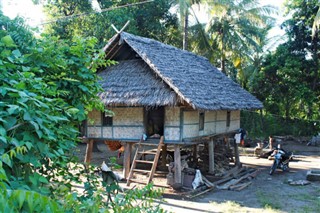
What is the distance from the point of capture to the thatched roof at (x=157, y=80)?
35.2 feet

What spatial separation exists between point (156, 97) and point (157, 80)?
0.86 meters

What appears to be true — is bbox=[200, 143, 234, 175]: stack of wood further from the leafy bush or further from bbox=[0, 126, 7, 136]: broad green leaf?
bbox=[0, 126, 7, 136]: broad green leaf

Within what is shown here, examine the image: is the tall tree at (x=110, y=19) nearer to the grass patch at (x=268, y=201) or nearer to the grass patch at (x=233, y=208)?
the grass patch at (x=268, y=201)

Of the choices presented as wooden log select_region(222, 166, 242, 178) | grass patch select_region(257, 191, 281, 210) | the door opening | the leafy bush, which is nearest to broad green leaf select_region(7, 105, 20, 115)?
grass patch select_region(257, 191, 281, 210)

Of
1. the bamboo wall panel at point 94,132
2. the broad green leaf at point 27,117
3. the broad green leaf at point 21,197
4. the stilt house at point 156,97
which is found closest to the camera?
the broad green leaf at point 21,197

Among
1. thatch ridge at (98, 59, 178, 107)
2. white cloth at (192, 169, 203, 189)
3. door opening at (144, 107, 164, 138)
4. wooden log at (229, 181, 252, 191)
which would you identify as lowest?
wooden log at (229, 181, 252, 191)

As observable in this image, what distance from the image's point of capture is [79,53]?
3.73 metres

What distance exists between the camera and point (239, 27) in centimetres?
2320

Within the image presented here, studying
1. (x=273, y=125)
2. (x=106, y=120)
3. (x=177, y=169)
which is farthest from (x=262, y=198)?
(x=273, y=125)

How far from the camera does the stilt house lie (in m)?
10.9

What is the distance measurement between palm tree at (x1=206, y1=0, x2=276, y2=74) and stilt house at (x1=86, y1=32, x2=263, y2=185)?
931 centimetres

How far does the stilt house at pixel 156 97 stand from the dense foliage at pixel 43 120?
6570 mm

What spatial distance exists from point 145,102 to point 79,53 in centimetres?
714

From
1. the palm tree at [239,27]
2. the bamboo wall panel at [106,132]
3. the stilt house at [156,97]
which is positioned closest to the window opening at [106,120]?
the stilt house at [156,97]
